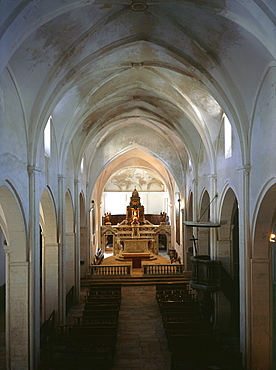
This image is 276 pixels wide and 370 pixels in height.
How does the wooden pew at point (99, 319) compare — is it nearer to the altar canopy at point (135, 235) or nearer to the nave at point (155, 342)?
the nave at point (155, 342)

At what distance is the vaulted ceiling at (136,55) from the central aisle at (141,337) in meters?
7.97

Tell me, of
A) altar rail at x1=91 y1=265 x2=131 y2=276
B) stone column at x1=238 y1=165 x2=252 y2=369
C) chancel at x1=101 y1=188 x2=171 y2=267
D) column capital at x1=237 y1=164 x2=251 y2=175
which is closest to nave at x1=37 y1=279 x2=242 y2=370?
stone column at x1=238 y1=165 x2=252 y2=369

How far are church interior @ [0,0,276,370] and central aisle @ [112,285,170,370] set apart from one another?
9 cm

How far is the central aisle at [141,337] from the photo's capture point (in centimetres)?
1245

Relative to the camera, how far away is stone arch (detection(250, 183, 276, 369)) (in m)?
11.0

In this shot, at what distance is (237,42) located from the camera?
9297mm

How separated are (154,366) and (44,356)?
12.4ft

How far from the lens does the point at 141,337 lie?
1477cm

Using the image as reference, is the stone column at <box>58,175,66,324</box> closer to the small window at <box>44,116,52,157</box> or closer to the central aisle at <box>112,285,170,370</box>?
the small window at <box>44,116,52,157</box>

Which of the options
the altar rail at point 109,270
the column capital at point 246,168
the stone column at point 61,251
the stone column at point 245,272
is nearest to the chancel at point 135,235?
the altar rail at point 109,270

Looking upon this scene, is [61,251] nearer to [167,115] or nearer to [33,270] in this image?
[33,270]

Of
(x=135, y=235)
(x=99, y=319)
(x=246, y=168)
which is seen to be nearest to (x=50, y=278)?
(x=99, y=319)

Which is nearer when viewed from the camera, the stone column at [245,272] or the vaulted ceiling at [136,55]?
the vaulted ceiling at [136,55]

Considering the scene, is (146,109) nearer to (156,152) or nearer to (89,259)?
(156,152)
